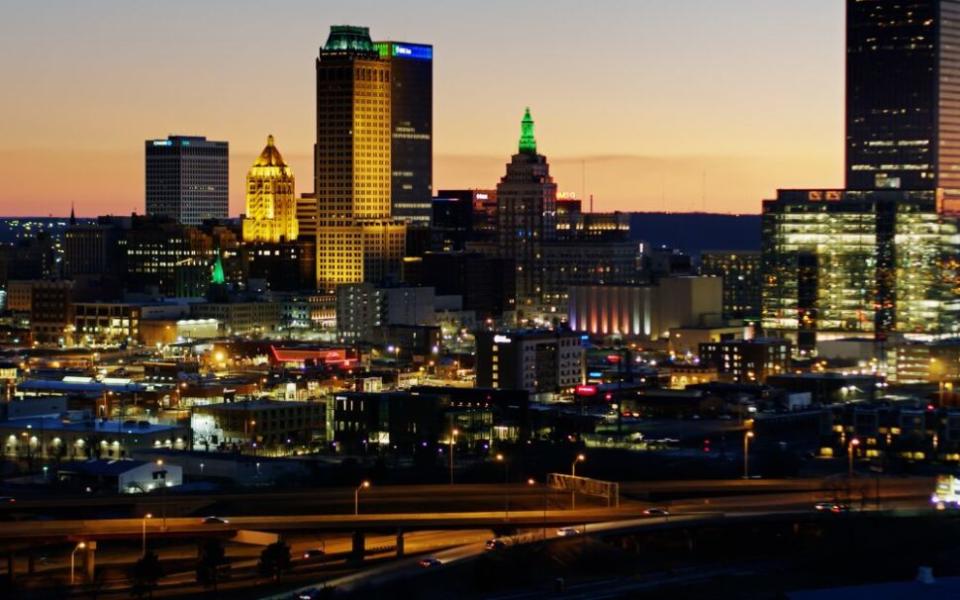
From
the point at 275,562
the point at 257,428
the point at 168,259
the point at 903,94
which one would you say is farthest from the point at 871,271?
the point at 275,562

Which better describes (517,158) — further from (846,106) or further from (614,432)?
(614,432)

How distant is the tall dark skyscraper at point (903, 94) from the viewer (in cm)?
15800

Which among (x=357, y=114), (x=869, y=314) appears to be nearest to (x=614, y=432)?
(x=869, y=314)

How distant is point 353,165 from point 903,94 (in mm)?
43488

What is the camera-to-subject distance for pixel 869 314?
126062 millimetres

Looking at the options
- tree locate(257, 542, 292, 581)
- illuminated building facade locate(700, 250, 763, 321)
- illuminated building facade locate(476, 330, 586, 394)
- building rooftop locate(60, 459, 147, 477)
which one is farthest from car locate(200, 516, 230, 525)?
illuminated building facade locate(700, 250, 763, 321)

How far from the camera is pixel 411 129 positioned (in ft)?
607

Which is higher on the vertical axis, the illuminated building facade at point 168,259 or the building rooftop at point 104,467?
the illuminated building facade at point 168,259

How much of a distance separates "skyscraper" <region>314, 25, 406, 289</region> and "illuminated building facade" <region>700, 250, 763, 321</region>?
2552cm

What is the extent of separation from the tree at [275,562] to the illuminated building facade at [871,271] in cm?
7769

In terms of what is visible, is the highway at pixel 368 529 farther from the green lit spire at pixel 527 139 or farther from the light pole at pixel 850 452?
the green lit spire at pixel 527 139

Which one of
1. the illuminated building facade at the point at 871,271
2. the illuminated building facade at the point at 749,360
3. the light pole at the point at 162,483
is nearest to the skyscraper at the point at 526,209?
the illuminated building facade at the point at 871,271

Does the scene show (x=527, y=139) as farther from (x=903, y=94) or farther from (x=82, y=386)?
(x=82, y=386)

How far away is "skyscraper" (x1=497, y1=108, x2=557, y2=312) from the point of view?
16975cm
